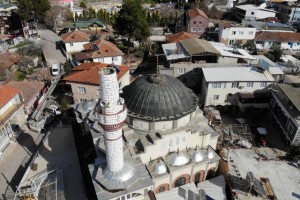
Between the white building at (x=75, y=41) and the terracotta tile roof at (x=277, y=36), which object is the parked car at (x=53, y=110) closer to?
the white building at (x=75, y=41)

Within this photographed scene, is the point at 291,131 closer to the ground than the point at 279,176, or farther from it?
farther from it

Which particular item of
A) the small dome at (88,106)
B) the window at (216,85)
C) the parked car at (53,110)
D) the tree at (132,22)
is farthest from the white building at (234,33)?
the parked car at (53,110)

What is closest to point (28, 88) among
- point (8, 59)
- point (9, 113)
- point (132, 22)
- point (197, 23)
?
point (9, 113)

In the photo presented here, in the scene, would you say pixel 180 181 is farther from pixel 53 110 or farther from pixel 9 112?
pixel 9 112

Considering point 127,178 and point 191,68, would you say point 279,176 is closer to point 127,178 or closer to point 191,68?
point 127,178

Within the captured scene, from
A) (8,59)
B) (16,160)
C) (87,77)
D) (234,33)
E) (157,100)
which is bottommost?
(16,160)

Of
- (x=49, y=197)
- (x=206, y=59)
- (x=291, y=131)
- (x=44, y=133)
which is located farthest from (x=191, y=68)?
(x=49, y=197)
